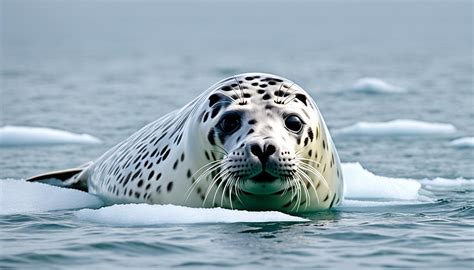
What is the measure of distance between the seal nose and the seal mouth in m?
0.11

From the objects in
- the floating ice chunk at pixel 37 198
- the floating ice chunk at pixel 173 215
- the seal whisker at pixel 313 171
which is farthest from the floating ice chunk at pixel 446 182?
the floating ice chunk at pixel 37 198

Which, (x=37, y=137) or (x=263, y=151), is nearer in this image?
(x=263, y=151)

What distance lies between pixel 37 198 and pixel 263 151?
8.05ft

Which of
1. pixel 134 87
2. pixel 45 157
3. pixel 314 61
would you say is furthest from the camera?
pixel 314 61

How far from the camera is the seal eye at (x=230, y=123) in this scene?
8.45 m

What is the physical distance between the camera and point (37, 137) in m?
14.7

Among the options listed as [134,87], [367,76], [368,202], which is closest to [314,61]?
[367,76]

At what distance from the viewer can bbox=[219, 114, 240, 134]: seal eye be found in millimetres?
8453

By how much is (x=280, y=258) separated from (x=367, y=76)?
23.9m

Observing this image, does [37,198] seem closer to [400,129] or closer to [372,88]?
[400,129]

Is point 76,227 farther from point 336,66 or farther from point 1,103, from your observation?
point 336,66

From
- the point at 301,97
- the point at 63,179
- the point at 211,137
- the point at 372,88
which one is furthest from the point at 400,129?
the point at 211,137

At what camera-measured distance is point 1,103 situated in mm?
20906

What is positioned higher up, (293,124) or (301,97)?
(301,97)
